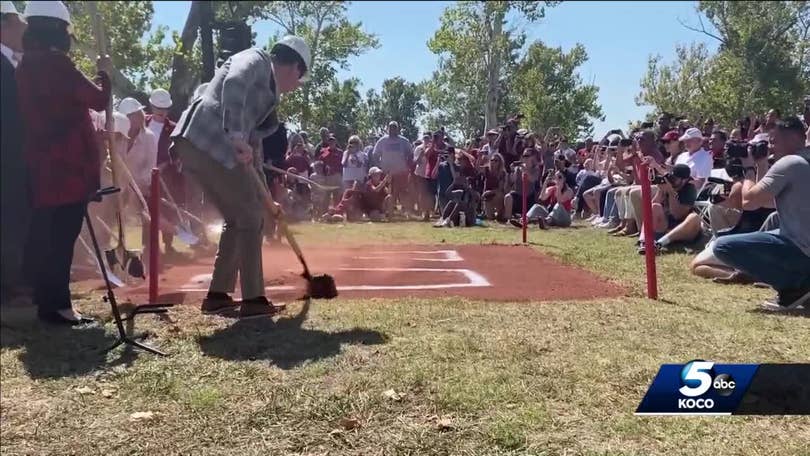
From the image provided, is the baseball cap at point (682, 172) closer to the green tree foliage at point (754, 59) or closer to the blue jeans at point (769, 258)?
the blue jeans at point (769, 258)

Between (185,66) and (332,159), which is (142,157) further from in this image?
(332,159)

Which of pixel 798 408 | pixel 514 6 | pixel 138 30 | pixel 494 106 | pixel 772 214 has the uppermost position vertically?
pixel 138 30

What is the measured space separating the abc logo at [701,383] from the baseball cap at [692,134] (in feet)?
5.14

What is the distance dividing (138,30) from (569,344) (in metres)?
4.04

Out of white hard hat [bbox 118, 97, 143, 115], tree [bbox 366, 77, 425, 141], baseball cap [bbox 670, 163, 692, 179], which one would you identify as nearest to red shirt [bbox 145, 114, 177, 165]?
white hard hat [bbox 118, 97, 143, 115]

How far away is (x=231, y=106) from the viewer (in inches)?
185

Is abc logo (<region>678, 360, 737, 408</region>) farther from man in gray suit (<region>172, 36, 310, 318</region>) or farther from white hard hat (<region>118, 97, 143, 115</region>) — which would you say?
white hard hat (<region>118, 97, 143, 115</region>)

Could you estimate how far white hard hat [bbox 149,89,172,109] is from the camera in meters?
6.83

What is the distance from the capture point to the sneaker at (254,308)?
202 inches

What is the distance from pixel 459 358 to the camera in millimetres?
3988

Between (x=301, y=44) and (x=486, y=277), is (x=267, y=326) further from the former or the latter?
(x=486, y=277)

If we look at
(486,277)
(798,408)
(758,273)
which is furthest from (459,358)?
(486,277)

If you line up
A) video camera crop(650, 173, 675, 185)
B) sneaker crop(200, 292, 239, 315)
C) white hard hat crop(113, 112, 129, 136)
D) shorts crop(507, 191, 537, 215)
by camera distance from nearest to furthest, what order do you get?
sneaker crop(200, 292, 239, 315)
white hard hat crop(113, 112, 129, 136)
video camera crop(650, 173, 675, 185)
shorts crop(507, 191, 537, 215)

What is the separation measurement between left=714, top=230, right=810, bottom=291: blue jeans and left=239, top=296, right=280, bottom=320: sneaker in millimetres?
3504
